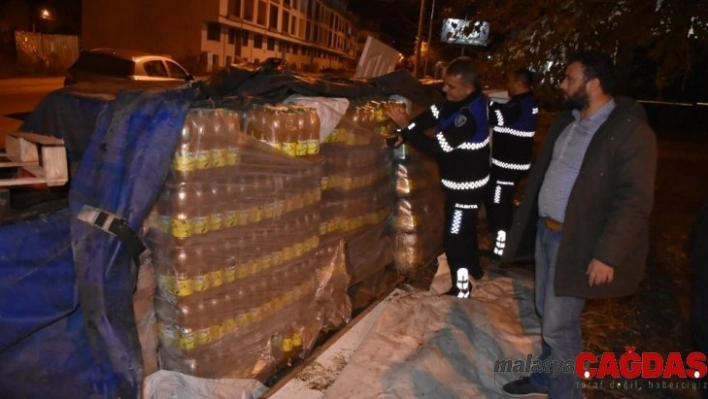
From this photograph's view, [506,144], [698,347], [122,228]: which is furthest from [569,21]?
[122,228]

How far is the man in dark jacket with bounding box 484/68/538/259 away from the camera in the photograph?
5.26 metres

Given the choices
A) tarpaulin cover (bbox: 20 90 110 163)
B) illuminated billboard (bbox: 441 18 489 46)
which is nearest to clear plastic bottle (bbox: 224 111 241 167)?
tarpaulin cover (bbox: 20 90 110 163)

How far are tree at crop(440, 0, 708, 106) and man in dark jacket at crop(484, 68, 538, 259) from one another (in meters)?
1.68

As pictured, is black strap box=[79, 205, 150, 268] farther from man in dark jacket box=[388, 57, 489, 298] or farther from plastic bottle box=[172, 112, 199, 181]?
man in dark jacket box=[388, 57, 489, 298]

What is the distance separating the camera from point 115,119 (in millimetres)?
2447

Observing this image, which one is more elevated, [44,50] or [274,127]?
[44,50]

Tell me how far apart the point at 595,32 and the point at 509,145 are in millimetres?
2637

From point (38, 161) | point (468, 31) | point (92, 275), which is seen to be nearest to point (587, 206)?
point (92, 275)

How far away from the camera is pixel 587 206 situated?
273 centimetres

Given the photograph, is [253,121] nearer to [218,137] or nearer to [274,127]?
[274,127]

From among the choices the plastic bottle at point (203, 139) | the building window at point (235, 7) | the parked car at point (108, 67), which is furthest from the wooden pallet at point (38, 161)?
the building window at point (235, 7)

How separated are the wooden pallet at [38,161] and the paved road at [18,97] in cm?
620

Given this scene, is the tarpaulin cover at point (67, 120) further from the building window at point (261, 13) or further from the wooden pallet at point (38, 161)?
the building window at point (261, 13)

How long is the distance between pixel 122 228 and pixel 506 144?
13.2 ft
